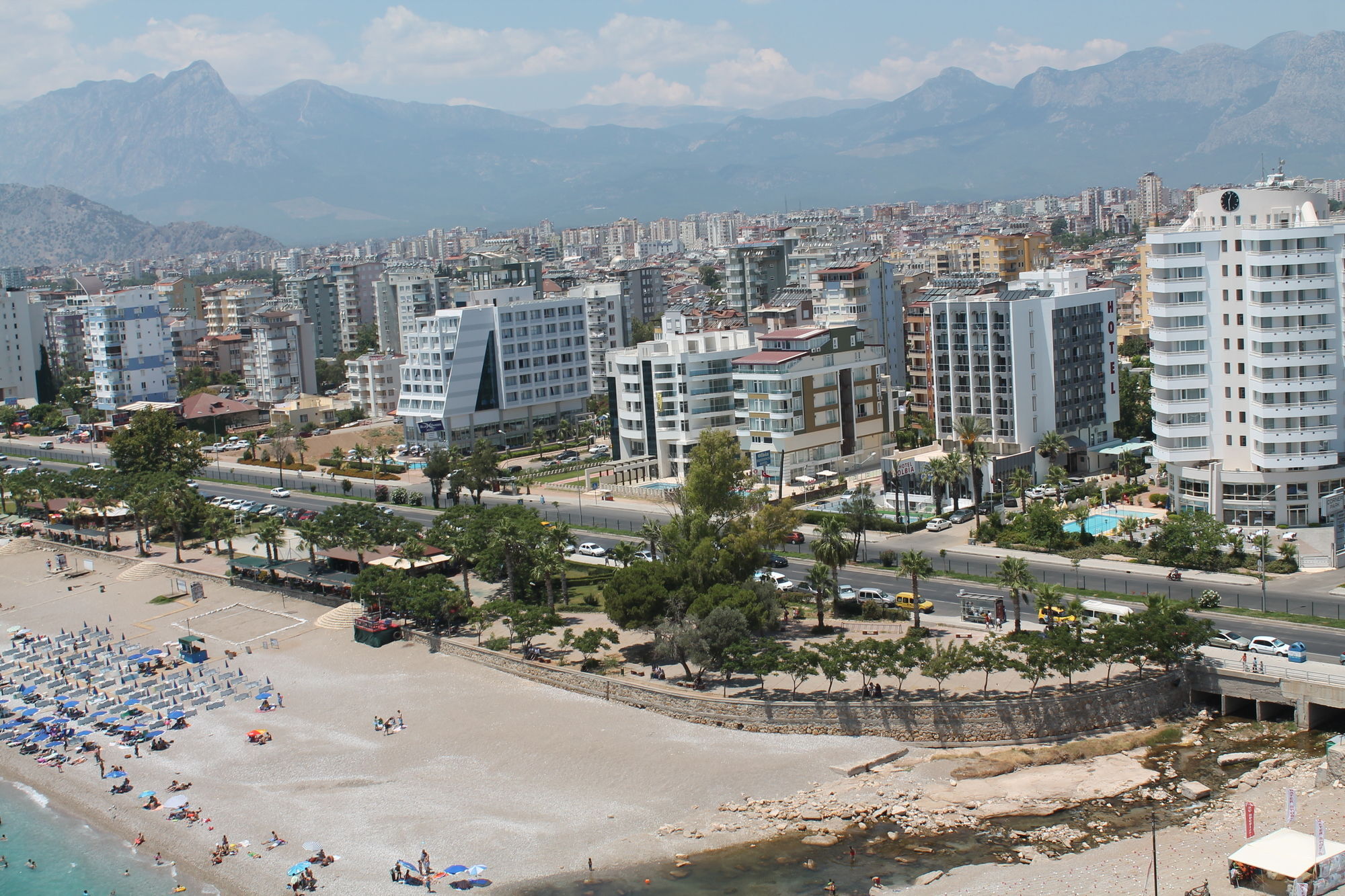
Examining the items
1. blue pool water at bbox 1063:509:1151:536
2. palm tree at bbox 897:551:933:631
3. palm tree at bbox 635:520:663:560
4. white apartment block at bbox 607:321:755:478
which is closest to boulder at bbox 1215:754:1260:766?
palm tree at bbox 897:551:933:631

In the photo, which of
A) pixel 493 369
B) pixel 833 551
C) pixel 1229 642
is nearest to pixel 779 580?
pixel 833 551

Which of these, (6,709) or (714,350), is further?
(714,350)

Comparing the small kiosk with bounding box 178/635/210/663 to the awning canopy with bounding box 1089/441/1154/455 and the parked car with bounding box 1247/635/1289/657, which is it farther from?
the awning canopy with bounding box 1089/441/1154/455

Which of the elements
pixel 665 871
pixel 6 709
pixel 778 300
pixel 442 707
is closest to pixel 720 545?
pixel 442 707

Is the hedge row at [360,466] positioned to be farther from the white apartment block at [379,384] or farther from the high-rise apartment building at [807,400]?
the high-rise apartment building at [807,400]

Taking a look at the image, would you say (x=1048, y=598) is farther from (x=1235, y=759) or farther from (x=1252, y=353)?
(x=1252, y=353)

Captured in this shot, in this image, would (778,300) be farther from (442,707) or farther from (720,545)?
(442,707)
